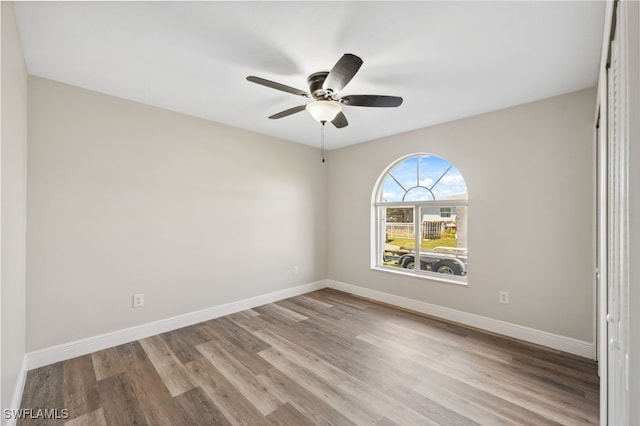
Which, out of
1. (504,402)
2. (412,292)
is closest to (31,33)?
(504,402)

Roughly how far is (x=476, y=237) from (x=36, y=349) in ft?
14.3

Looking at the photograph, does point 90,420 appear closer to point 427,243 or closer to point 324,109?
point 324,109

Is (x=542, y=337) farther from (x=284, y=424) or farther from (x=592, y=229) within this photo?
(x=284, y=424)

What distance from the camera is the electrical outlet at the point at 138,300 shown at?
9.19ft

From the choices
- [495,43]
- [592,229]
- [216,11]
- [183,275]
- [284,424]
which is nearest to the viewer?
[216,11]

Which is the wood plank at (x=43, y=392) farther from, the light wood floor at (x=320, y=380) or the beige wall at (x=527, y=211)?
the beige wall at (x=527, y=211)

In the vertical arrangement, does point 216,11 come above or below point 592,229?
above

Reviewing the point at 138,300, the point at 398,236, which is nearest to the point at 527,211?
the point at 398,236

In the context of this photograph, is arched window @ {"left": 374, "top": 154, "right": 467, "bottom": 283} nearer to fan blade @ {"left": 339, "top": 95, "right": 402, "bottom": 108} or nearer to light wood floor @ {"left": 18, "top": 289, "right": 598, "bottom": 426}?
light wood floor @ {"left": 18, "top": 289, "right": 598, "bottom": 426}

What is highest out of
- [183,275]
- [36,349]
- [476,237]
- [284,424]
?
[476,237]

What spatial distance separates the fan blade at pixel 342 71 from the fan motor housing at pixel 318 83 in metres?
0.15

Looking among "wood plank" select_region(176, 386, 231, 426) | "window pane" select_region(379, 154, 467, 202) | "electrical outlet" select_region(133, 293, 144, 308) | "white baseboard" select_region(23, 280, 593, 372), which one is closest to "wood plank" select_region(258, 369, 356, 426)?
"wood plank" select_region(176, 386, 231, 426)

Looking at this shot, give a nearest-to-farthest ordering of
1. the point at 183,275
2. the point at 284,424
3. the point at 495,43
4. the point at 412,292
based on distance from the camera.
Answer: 1. the point at 284,424
2. the point at 495,43
3. the point at 183,275
4. the point at 412,292

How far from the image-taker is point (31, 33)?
1771 millimetres
